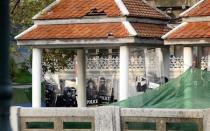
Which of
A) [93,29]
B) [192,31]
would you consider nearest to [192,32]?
[192,31]

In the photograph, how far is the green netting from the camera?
1358cm

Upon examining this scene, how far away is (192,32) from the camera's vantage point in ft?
53.5

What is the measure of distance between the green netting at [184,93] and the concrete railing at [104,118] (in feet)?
3.00

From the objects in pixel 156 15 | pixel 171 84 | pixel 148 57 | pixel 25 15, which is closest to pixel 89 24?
pixel 156 15

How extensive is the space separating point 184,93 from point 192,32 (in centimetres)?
306

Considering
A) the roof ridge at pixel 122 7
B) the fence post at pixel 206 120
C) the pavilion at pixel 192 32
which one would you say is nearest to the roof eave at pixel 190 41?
the pavilion at pixel 192 32

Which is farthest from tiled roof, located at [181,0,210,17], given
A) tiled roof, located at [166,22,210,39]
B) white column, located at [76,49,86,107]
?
white column, located at [76,49,86,107]

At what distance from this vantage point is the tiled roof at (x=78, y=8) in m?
17.8

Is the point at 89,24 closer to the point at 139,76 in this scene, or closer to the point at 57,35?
the point at 57,35

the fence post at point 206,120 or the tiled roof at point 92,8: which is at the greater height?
the tiled roof at point 92,8

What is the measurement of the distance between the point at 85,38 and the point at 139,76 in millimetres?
13585

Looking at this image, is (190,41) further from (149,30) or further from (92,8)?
(92,8)

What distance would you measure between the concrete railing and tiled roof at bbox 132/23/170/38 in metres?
4.44

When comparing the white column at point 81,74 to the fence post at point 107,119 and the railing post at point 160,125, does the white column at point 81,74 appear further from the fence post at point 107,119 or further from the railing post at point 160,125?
the railing post at point 160,125
